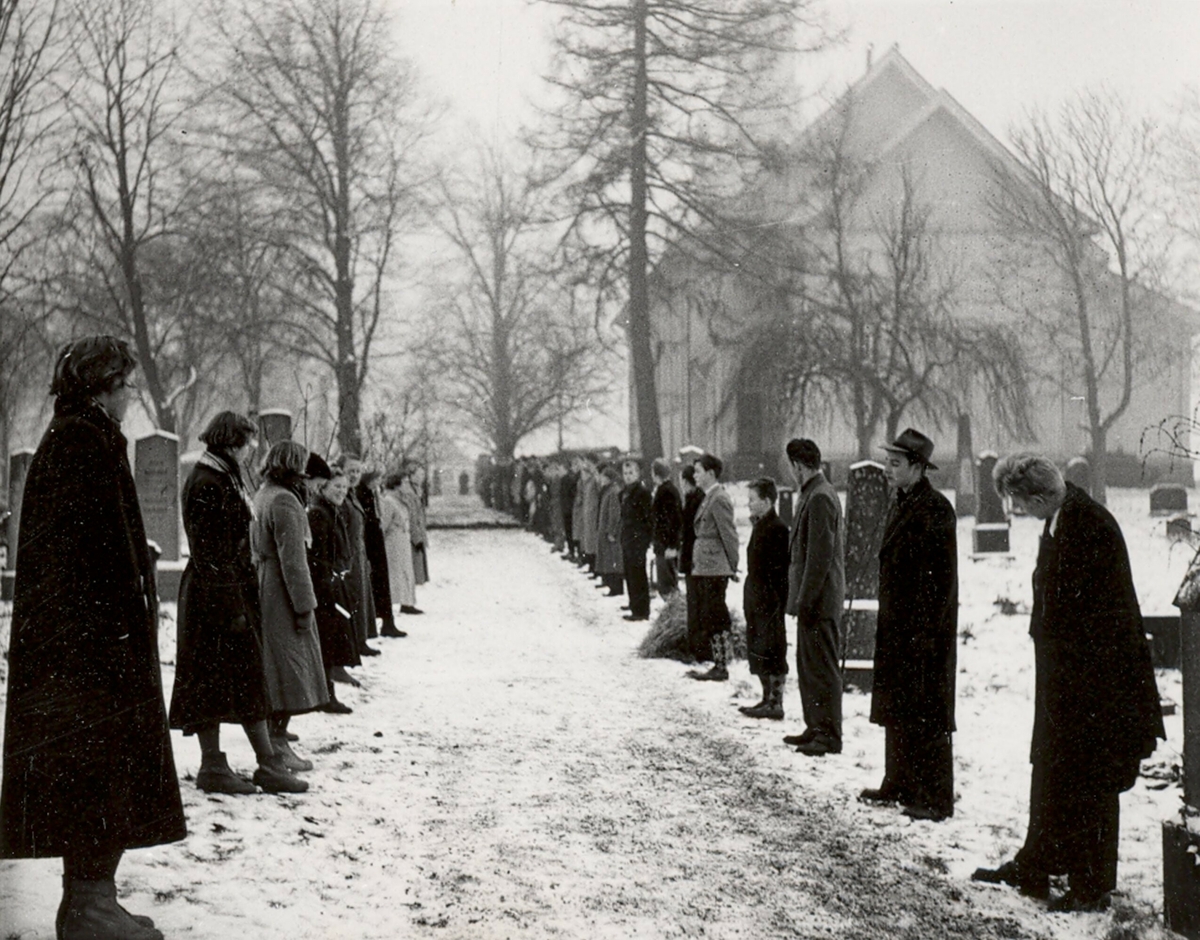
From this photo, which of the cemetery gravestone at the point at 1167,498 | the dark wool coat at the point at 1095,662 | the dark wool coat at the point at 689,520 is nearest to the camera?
the dark wool coat at the point at 1095,662

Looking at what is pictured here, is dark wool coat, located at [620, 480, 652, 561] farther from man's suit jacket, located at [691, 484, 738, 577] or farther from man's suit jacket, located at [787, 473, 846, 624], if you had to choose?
man's suit jacket, located at [787, 473, 846, 624]

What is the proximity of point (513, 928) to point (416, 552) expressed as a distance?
12.8m

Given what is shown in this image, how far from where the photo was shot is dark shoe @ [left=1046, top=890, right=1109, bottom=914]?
4672mm

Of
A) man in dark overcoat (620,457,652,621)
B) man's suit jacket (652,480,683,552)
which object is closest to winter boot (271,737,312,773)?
man's suit jacket (652,480,683,552)

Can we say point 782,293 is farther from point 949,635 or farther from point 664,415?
point 949,635

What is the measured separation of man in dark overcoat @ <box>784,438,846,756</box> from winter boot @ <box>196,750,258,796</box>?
3198 mm

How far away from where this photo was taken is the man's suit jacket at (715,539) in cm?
998

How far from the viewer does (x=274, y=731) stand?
22.2 ft

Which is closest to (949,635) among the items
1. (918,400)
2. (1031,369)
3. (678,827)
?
(678,827)

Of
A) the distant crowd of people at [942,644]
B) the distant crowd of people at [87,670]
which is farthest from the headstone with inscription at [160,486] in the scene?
the distant crowd of people at [87,670]

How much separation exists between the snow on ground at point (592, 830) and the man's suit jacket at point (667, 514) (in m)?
3.82

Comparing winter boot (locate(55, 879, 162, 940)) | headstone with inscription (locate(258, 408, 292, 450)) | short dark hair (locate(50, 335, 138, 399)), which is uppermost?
headstone with inscription (locate(258, 408, 292, 450))

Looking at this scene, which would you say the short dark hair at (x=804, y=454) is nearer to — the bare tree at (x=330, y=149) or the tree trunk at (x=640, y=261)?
the bare tree at (x=330, y=149)

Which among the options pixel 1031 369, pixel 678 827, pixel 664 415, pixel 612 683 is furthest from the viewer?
pixel 664 415
